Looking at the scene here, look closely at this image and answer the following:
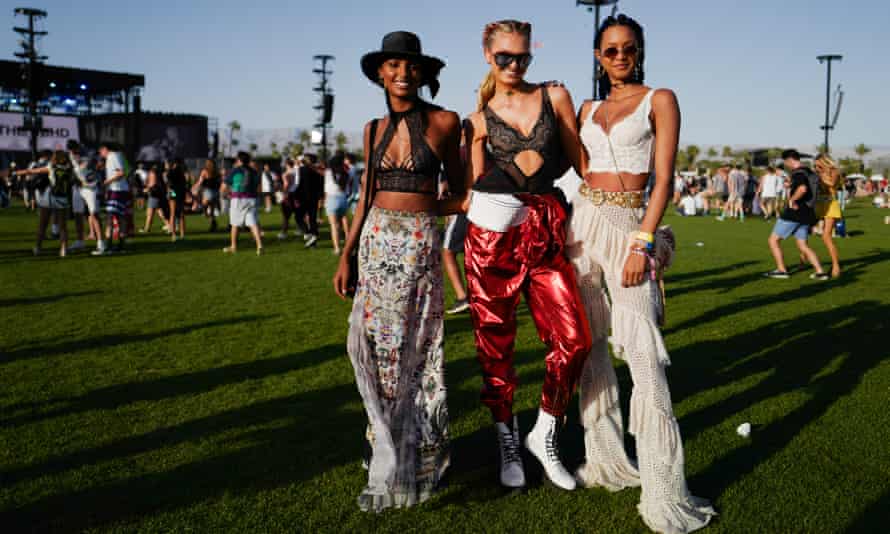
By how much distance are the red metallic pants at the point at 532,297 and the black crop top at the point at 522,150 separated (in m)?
0.13

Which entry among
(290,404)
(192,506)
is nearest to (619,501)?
(192,506)

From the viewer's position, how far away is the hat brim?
Answer: 325 cm

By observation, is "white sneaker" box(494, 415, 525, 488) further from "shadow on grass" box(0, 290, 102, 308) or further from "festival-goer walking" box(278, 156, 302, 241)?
"festival-goer walking" box(278, 156, 302, 241)

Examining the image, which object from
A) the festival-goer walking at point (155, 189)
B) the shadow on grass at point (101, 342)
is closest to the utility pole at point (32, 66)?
the festival-goer walking at point (155, 189)

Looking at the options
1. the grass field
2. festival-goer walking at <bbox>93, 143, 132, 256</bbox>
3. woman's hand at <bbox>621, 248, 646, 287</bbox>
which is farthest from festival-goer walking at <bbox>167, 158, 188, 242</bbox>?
woman's hand at <bbox>621, 248, 646, 287</bbox>

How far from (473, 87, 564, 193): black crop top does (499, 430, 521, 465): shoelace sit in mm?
1267

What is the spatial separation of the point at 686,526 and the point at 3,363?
566cm

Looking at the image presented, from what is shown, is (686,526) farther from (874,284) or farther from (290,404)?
(874,284)

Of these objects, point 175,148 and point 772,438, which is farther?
point 175,148

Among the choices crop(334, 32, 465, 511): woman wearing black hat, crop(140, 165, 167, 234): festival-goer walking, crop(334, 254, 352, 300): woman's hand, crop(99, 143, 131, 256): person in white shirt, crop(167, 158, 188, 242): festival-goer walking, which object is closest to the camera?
crop(334, 32, 465, 511): woman wearing black hat

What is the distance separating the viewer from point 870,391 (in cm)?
502

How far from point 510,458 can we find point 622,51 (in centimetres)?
208

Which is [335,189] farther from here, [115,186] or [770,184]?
[770,184]

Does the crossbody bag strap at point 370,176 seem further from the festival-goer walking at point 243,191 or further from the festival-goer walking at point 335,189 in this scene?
the festival-goer walking at point 243,191
